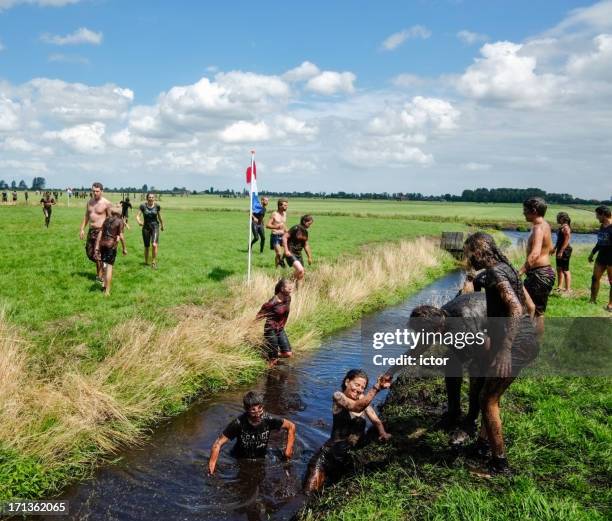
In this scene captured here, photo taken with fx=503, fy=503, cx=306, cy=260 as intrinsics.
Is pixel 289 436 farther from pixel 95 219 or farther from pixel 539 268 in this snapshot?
pixel 95 219

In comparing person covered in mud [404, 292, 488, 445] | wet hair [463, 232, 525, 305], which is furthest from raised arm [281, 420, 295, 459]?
wet hair [463, 232, 525, 305]

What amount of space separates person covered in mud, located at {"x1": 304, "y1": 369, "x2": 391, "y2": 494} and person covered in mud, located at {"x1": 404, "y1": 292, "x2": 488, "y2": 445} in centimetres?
73

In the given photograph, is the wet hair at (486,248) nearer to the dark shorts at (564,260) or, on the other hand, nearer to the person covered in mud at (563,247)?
the person covered in mud at (563,247)

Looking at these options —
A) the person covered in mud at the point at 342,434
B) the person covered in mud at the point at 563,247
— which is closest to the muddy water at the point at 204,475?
the person covered in mud at the point at 342,434

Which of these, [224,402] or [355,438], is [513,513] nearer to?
[355,438]

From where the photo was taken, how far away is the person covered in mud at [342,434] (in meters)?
5.57

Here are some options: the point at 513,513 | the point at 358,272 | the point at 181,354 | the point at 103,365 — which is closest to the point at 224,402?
the point at 181,354

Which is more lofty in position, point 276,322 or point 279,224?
point 279,224

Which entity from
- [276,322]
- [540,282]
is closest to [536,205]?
[540,282]

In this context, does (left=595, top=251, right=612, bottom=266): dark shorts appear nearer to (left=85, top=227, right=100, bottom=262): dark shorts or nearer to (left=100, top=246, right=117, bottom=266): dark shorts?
(left=100, top=246, right=117, bottom=266): dark shorts

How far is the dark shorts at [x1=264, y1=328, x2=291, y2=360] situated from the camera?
9.40m

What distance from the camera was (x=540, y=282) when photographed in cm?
796

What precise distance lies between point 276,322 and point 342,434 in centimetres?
372

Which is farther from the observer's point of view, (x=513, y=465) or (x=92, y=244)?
(x=92, y=244)
